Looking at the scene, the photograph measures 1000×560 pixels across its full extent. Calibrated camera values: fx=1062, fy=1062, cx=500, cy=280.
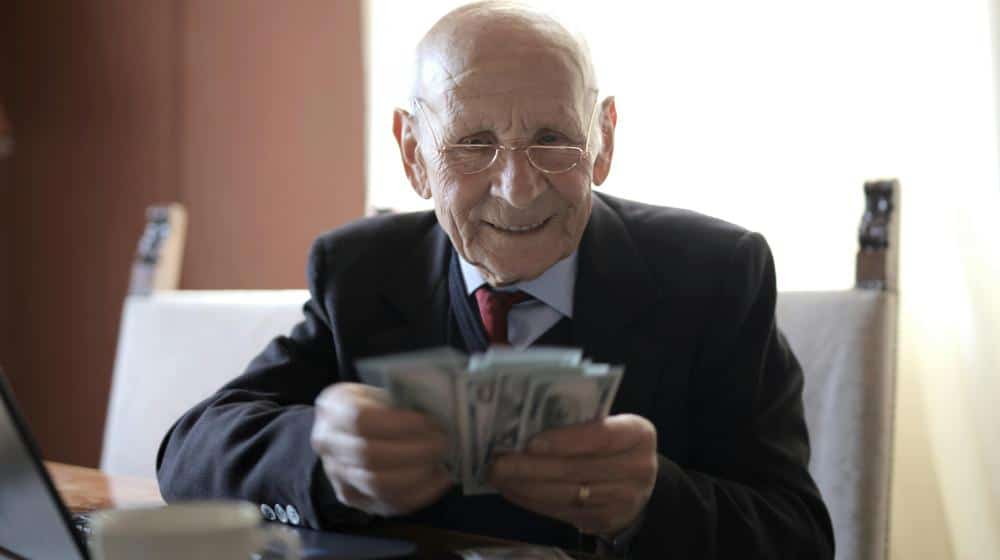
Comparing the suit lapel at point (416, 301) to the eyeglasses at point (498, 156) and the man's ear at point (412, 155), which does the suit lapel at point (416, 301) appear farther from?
the eyeglasses at point (498, 156)

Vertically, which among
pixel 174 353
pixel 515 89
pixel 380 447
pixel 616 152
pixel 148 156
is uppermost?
pixel 515 89

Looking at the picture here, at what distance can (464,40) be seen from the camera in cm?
148

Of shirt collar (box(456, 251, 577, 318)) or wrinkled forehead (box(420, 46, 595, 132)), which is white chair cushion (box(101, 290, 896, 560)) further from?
wrinkled forehead (box(420, 46, 595, 132))

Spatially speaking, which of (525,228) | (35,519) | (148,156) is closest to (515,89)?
(525,228)

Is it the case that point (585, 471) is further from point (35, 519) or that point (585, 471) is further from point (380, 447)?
point (35, 519)

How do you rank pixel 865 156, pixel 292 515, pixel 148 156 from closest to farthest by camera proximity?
pixel 292 515 < pixel 865 156 < pixel 148 156

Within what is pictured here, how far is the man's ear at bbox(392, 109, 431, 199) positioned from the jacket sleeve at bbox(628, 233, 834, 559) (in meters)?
0.48

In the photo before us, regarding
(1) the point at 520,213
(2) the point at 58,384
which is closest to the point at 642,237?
(1) the point at 520,213

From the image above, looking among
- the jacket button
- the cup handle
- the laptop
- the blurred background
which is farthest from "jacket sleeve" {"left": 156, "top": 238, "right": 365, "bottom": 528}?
the blurred background

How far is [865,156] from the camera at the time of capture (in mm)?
2289

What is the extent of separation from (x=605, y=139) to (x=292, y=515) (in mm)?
737

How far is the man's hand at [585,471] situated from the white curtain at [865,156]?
1.22 meters

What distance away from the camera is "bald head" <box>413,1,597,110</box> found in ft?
4.75

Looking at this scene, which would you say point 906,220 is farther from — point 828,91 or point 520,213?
point 520,213
